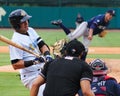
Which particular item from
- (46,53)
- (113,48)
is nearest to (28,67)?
(46,53)

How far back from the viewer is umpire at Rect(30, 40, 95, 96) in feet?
17.5

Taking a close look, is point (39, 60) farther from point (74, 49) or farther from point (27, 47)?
point (74, 49)

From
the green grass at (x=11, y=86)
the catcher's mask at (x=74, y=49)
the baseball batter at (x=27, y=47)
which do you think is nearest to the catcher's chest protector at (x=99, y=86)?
the catcher's mask at (x=74, y=49)

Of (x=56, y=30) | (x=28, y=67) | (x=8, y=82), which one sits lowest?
(x=56, y=30)

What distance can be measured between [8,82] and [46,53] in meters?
4.89

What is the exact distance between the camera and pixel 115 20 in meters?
35.3

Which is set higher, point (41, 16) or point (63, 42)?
point (63, 42)

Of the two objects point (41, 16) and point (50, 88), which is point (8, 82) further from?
point (41, 16)

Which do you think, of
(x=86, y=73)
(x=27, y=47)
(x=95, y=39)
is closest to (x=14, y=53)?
(x=27, y=47)

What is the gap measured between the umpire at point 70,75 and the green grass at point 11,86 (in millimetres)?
5007

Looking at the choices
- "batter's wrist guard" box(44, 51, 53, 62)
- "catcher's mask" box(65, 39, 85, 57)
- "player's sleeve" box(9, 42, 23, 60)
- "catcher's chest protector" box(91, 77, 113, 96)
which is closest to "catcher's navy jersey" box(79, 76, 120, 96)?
"catcher's chest protector" box(91, 77, 113, 96)

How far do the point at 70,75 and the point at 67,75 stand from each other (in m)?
0.03

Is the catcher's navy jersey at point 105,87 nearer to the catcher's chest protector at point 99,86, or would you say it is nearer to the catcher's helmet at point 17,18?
the catcher's chest protector at point 99,86

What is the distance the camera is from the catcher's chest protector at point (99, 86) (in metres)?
5.79
